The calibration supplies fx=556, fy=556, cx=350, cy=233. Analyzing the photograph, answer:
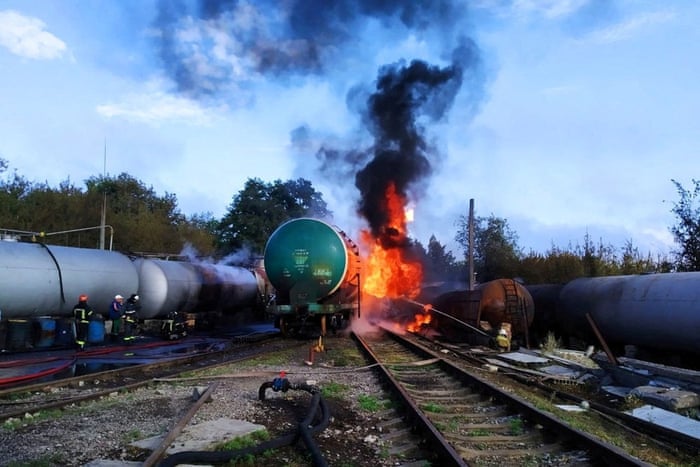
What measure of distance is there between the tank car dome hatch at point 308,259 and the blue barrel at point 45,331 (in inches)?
236

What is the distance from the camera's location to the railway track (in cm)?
534

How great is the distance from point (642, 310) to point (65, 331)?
49.2 ft

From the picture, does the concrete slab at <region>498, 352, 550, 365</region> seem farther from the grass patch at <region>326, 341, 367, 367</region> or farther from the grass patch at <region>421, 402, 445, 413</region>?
the grass patch at <region>421, 402, 445, 413</region>

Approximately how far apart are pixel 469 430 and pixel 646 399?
12.1 ft

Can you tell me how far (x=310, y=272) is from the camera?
15.7 metres

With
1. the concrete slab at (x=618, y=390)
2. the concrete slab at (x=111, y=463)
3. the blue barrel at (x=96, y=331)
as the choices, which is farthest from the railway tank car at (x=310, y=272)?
the concrete slab at (x=111, y=463)

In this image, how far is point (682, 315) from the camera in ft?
38.7

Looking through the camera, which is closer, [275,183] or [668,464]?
[668,464]

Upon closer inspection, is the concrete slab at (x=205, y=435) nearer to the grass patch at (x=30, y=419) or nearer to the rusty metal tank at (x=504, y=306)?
the grass patch at (x=30, y=419)

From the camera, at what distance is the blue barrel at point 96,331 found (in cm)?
1534

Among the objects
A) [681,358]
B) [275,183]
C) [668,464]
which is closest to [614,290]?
[681,358]

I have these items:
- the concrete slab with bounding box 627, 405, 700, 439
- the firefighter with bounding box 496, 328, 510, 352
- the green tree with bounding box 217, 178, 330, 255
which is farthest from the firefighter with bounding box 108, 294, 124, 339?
the green tree with bounding box 217, 178, 330, 255

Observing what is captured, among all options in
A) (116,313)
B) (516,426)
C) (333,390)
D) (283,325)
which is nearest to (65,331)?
(116,313)

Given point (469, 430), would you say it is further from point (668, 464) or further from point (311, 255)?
point (311, 255)
